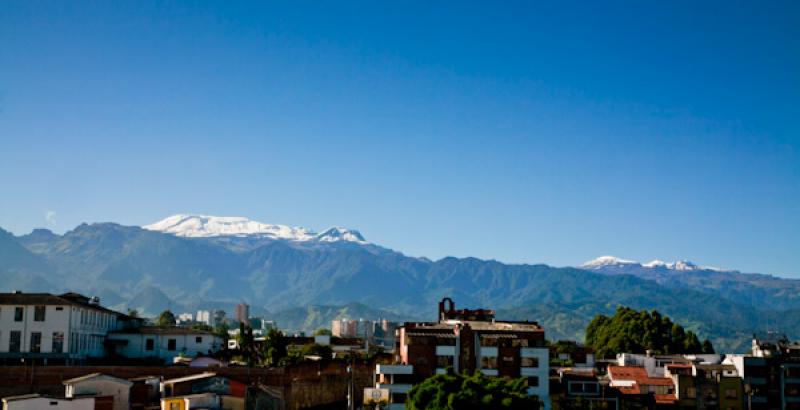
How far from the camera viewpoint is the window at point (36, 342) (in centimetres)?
7062

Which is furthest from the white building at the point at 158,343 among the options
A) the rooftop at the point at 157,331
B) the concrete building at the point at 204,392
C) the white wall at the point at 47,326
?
the concrete building at the point at 204,392

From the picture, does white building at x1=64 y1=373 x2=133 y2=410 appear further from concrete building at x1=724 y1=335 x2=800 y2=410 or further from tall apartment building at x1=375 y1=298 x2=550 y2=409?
concrete building at x1=724 y1=335 x2=800 y2=410

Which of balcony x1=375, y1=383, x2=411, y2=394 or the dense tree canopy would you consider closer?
balcony x1=375, y1=383, x2=411, y2=394

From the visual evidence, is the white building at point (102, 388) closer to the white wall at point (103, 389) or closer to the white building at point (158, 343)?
the white wall at point (103, 389)

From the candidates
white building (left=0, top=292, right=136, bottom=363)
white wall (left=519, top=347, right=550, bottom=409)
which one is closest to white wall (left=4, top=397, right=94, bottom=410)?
white building (left=0, top=292, right=136, bottom=363)

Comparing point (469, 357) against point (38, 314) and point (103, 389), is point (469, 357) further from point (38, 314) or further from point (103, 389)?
point (38, 314)

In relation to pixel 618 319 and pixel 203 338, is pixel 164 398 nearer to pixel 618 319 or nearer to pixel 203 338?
pixel 203 338

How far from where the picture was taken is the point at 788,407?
292 ft

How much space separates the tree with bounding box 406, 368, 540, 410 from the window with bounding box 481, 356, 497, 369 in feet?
37.7

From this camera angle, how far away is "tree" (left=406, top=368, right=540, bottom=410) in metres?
59.2

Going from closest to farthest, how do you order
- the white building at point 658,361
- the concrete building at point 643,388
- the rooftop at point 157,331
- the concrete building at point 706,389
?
the rooftop at point 157,331 < the concrete building at point 643,388 < the concrete building at point 706,389 < the white building at point 658,361

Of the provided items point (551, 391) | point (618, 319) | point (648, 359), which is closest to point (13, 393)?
point (551, 391)

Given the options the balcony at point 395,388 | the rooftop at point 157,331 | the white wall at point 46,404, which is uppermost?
the rooftop at point 157,331

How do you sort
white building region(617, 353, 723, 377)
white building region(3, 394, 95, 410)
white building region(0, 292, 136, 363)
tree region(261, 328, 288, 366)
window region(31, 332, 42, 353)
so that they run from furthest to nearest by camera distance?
white building region(617, 353, 723, 377)
tree region(261, 328, 288, 366)
window region(31, 332, 42, 353)
white building region(0, 292, 136, 363)
white building region(3, 394, 95, 410)
